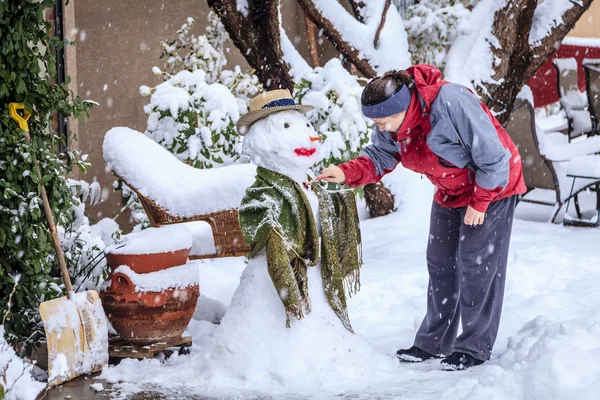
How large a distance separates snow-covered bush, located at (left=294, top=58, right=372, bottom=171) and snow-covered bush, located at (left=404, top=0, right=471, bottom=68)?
2246 mm

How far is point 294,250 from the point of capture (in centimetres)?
396

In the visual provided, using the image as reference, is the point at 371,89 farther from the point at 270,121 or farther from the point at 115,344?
the point at 115,344

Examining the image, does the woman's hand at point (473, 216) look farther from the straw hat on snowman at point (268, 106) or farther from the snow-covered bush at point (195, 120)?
the snow-covered bush at point (195, 120)

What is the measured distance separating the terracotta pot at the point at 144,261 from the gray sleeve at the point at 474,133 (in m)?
1.70

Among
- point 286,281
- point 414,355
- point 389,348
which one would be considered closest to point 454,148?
point 286,281

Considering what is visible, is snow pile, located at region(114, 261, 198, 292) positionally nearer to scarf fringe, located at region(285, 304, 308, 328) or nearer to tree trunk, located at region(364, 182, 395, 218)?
scarf fringe, located at region(285, 304, 308, 328)

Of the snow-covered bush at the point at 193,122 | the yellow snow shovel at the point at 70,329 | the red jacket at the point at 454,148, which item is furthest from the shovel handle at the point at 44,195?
the snow-covered bush at the point at 193,122

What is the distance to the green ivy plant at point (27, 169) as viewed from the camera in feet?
13.4

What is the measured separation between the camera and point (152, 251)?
4488 millimetres

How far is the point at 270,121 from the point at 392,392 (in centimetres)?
145

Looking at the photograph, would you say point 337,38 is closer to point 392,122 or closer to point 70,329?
point 392,122

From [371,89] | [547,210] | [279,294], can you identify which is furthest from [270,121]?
[547,210]

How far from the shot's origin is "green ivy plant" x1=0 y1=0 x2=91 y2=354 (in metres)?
4.10

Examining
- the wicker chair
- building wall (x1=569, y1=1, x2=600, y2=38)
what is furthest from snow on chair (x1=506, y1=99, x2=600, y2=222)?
building wall (x1=569, y1=1, x2=600, y2=38)
